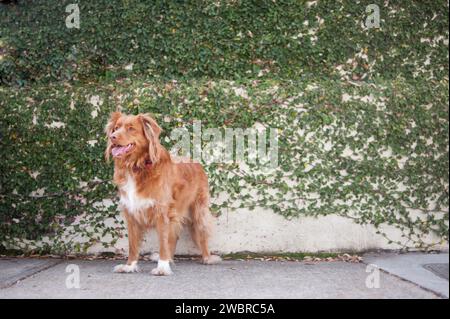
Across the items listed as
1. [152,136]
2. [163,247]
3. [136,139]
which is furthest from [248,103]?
[163,247]

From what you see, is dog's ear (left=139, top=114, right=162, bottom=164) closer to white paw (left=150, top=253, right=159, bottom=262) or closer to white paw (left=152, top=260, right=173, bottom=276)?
white paw (left=152, top=260, right=173, bottom=276)

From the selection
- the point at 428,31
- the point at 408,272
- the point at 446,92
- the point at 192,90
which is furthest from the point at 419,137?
the point at 192,90

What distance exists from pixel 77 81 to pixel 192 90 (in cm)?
157

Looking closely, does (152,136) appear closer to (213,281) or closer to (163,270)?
(163,270)

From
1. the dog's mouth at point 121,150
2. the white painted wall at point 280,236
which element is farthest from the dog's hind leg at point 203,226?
the dog's mouth at point 121,150

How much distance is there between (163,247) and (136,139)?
1142 mm

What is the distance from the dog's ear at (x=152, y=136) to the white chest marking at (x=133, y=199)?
0.34m

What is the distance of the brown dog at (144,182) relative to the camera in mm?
5375

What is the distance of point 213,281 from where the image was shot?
5105 millimetres

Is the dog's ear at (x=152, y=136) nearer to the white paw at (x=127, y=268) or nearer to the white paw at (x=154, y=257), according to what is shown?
the white paw at (x=127, y=268)

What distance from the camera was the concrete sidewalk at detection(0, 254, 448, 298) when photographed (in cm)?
457

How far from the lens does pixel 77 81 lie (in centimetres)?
679

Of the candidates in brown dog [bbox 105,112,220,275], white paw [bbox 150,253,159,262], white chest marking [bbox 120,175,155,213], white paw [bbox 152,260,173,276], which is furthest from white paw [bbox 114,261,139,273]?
white paw [bbox 150,253,159,262]

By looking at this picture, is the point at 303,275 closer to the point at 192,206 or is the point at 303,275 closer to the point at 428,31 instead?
the point at 192,206
